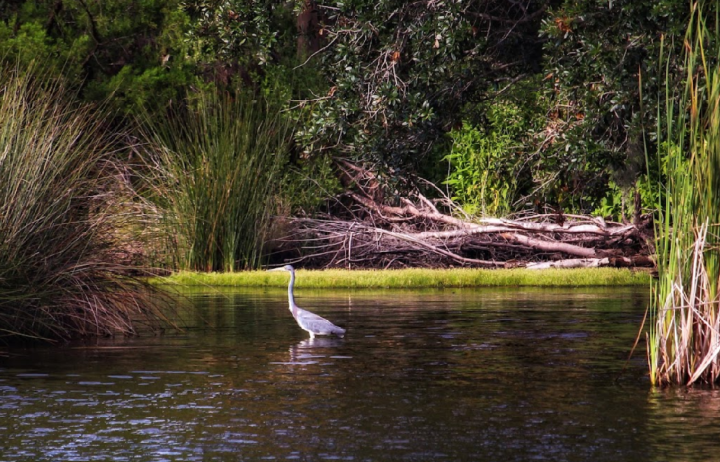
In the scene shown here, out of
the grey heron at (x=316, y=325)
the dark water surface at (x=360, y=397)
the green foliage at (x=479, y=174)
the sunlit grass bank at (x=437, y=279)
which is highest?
the green foliage at (x=479, y=174)

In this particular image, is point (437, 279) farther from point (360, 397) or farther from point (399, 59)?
point (360, 397)

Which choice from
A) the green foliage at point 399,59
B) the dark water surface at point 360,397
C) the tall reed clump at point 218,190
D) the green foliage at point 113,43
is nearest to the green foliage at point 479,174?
the tall reed clump at point 218,190

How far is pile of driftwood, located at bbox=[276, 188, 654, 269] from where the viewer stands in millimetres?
22484

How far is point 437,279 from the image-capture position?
20.9 metres

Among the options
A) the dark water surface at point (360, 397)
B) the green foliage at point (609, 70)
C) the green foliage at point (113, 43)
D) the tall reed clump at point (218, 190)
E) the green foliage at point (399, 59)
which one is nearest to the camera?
the dark water surface at point (360, 397)

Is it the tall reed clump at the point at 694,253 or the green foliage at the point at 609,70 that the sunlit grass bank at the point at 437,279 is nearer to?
the green foliage at the point at 609,70

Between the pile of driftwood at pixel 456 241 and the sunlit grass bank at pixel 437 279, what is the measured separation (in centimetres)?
113

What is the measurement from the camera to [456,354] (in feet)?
40.0

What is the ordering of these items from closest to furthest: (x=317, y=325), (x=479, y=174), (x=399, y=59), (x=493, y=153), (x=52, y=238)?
(x=52, y=238), (x=317, y=325), (x=399, y=59), (x=493, y=153), (x=479, y=174)

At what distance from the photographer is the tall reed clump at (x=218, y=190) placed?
21.4 meters

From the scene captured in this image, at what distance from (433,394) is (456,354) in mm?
2521

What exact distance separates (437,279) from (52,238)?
9782mm

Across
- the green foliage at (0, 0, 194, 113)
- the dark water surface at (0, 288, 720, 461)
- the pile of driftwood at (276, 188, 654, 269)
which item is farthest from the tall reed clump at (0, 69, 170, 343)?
the green foliage at (0, 0, 194, 113)

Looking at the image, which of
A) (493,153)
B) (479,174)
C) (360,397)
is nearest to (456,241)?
(479,174)
